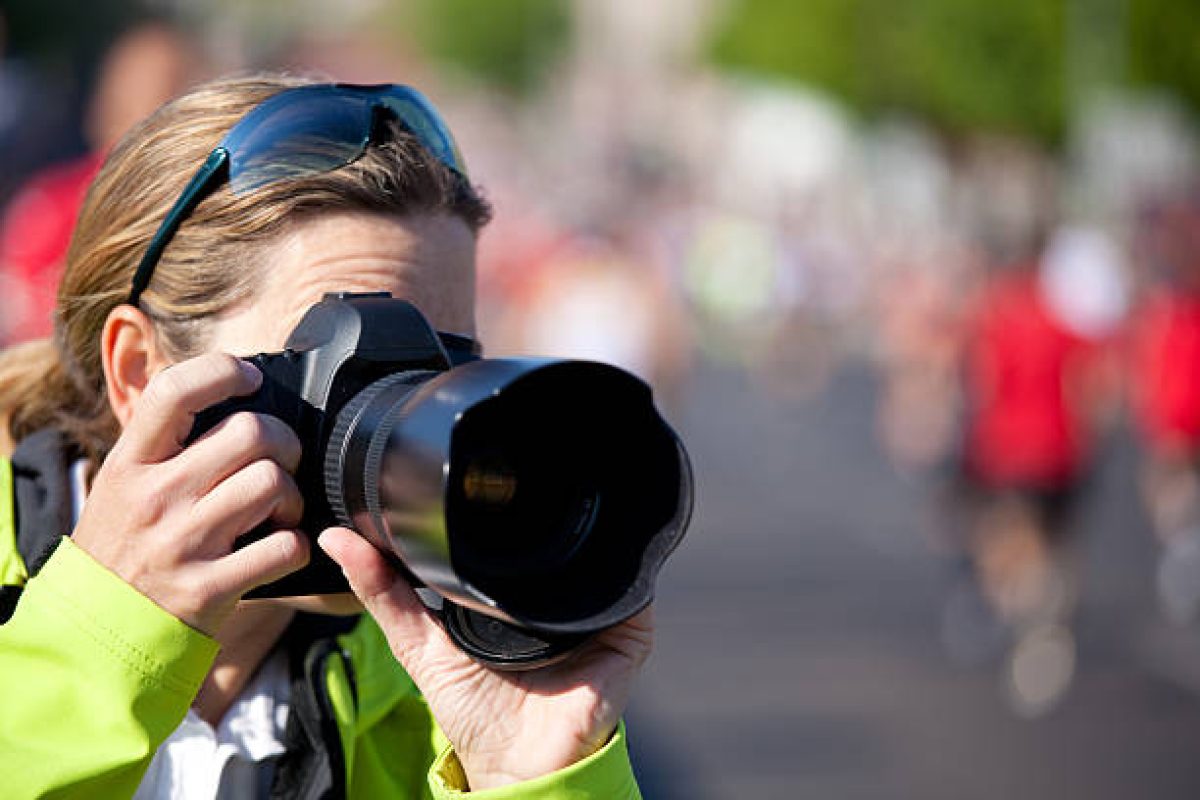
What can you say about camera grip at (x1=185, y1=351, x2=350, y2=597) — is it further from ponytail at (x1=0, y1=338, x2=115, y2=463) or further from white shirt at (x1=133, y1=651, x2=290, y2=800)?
ponytail at (x1=0, y1=338, x2=115, y2=463)

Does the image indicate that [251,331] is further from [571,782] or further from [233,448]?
[571,782]

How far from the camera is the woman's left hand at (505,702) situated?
1.77 metres

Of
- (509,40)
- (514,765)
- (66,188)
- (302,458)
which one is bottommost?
(509,40)

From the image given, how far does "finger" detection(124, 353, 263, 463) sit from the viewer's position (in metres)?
1.63

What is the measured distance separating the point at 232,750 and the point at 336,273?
0.53 meters

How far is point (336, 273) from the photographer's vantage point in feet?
6.43

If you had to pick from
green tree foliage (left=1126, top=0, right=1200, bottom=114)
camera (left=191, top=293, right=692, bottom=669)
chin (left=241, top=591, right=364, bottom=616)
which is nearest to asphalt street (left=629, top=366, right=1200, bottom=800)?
chin (left=241, top=591, right=364, bottom=616)

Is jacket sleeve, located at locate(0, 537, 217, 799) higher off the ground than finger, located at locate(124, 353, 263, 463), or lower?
lower

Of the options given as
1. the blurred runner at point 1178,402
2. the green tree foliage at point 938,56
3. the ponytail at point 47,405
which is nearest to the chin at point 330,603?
the ponytail at point 47,405

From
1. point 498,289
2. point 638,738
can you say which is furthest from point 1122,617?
point 498,289

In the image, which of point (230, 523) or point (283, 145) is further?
point (283, 145)

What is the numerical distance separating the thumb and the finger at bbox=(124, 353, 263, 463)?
16cm

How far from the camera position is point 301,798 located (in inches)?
77.3

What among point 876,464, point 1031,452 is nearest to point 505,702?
point 1031,452
